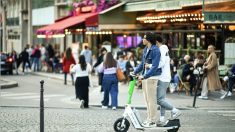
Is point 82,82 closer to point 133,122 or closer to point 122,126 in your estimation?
point 122,126

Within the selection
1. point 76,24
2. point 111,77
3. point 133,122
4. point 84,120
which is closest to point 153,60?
point 133,122

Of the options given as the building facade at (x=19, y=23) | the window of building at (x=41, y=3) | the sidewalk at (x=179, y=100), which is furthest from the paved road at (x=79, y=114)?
the building facade at (x=19, y=23)

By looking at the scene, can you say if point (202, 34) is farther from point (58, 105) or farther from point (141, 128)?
point (141, 128)

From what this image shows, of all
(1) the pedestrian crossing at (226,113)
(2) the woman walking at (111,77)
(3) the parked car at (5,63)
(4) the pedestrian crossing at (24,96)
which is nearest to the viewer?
(1) the pedestrian crossing at (226,113)

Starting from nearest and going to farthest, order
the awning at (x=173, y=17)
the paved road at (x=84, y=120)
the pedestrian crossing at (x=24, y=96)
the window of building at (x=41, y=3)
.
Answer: the paved road at (x=84, y=120) < the pedestrian crossing at (x=24, y=96) < the awning at (x=173, y=17) < the window of building at (x=41, y=3)

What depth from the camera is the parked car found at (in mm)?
40250

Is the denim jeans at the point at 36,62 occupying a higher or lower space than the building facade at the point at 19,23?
lower

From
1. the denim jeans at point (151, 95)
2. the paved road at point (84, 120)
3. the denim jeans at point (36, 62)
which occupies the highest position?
the denim jeans at point (151, 95)

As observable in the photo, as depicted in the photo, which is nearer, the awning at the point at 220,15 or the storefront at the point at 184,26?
the awning at the point at 220,15

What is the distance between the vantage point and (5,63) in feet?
133

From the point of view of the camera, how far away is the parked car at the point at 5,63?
4025 cm

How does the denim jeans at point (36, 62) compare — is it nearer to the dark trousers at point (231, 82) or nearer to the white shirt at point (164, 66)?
the dark trousers at point (231, 82)

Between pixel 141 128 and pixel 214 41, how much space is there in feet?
49.0

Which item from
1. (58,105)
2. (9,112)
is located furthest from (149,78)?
(58,105)
